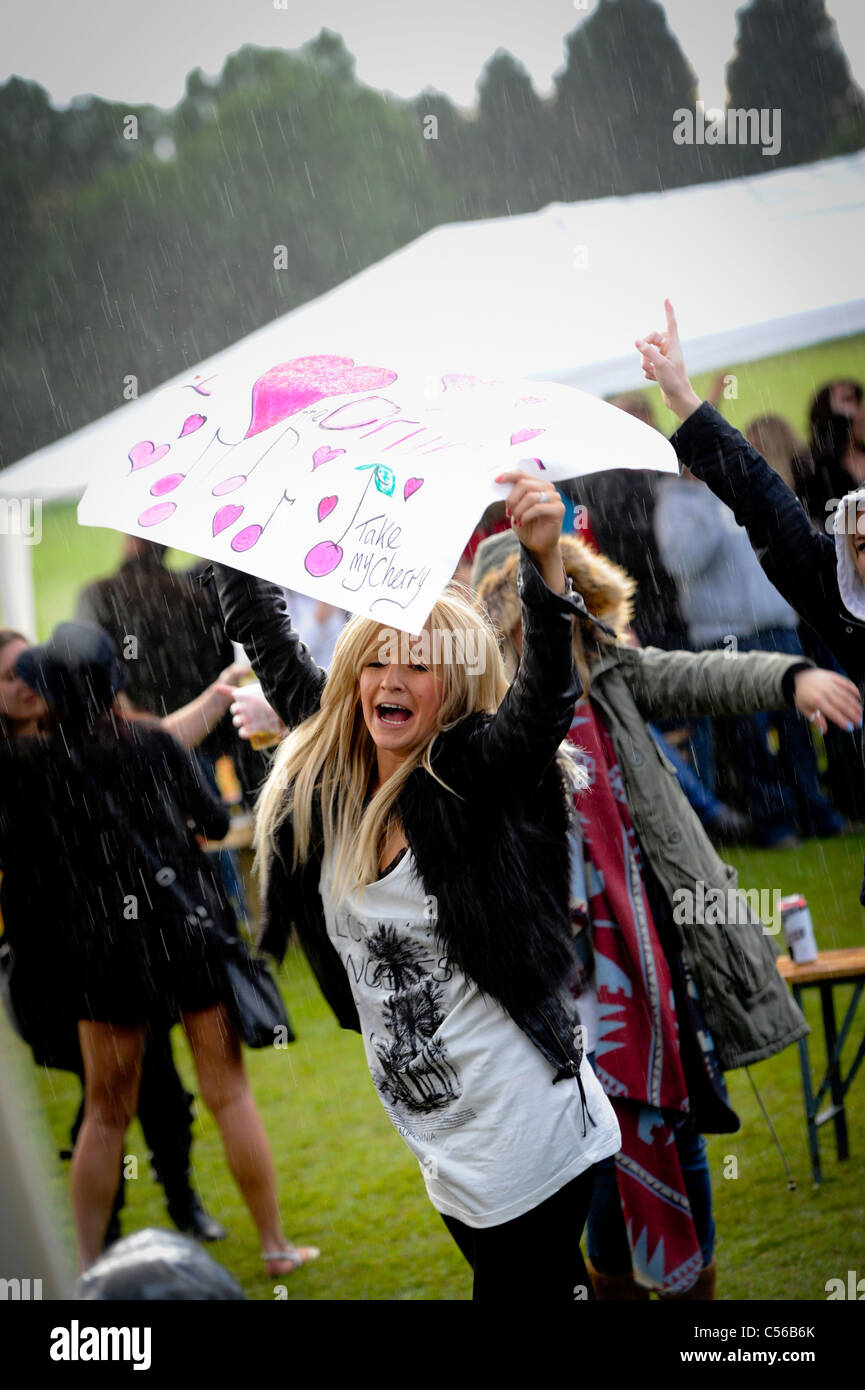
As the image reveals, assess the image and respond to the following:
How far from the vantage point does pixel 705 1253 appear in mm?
3148

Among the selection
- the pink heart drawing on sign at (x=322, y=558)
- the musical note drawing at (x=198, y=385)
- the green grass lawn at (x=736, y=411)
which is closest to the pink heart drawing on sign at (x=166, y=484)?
the musical note drawing at (x=198, y=385)

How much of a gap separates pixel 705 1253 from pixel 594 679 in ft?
4.52

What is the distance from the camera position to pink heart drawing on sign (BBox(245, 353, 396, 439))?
2.63 meters

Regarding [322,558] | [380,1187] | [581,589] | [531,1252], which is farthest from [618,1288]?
[322,558]

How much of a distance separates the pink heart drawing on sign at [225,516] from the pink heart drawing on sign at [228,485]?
38mm

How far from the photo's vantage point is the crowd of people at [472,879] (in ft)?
7.88

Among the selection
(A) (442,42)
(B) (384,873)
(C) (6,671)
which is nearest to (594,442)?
(B) (384,873)

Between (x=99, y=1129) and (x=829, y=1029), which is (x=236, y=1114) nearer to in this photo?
(x=99, y=1129)

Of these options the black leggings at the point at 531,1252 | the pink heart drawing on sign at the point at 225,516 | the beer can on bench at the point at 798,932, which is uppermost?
the pink heart drawing on sign at the point at 225,516

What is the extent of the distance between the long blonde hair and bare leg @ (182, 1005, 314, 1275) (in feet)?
4.35

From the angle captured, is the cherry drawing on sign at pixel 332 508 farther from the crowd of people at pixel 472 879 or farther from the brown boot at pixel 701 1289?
the brown boot at pixel 701 1289

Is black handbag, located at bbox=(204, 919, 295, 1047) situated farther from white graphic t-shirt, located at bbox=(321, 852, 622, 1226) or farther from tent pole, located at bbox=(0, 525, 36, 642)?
tent pole, located at bbox=(0, 525, 36, 642)

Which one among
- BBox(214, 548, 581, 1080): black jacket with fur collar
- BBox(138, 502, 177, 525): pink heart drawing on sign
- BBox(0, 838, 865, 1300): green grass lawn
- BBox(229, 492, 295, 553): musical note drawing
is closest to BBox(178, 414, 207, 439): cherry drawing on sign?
BBox(138, 502, 177, 525): pink heart drawing on sign
